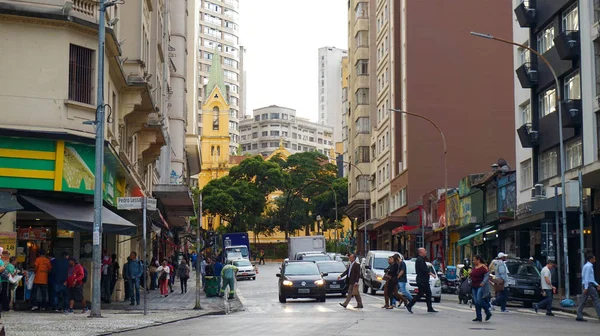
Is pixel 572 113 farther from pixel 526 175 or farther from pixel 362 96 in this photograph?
pixel 362 96

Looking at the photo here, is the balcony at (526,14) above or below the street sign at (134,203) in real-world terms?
above

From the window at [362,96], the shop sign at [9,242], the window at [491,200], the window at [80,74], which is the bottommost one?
the shop sign at [9,242]

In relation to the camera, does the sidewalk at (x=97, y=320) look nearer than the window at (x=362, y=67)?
Yes

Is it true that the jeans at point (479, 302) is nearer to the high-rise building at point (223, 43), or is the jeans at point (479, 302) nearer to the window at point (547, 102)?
the window at point (547, 102)

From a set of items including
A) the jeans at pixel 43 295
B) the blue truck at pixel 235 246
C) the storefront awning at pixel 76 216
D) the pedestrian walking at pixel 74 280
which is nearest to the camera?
the storefront awning at pixel 76 216

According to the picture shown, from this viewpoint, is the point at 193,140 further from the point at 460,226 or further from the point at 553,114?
the point at 553,114

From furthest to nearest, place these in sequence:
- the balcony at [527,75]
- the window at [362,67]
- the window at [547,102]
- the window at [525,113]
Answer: the window at [362,67], the window at [525,113], the balcony at [527,75], the window at [547,102]

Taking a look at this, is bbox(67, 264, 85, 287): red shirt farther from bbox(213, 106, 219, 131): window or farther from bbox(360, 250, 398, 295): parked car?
bbox(213, 106, 219, 131): window

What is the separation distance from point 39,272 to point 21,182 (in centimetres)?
263

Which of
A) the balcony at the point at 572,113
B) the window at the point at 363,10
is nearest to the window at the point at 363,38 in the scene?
the window at the point at 363,10

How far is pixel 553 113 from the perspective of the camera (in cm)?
Result: 4403

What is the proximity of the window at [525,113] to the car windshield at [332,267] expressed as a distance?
15.0 meters

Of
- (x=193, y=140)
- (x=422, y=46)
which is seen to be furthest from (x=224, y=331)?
(x=193, y=140)

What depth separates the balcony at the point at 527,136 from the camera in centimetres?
4603
